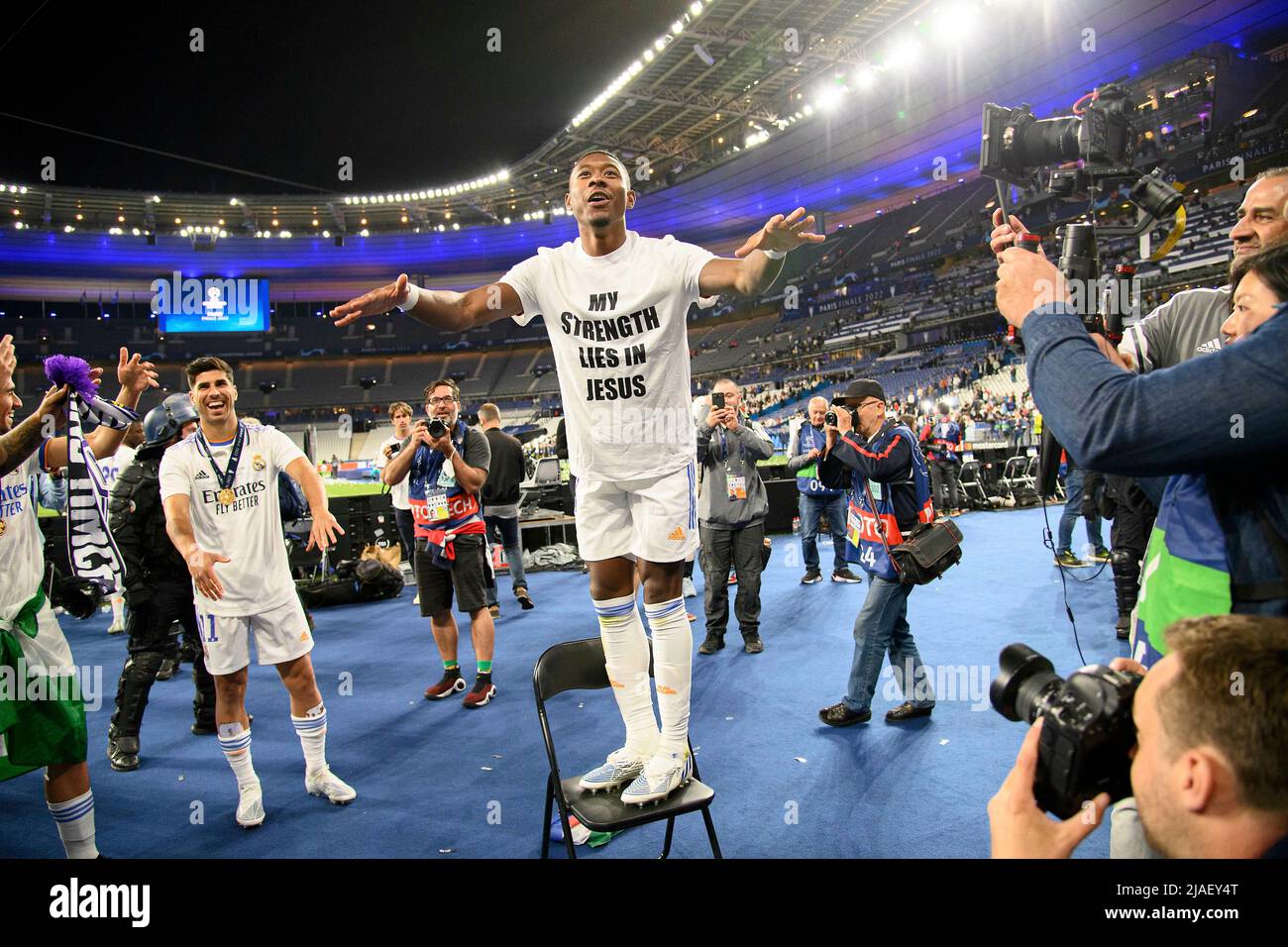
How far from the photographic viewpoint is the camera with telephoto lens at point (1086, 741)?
989 millimetres

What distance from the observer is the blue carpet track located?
314 cm

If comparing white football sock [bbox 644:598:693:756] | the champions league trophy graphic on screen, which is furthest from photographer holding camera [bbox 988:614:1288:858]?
the champions league trophy graphic on screen

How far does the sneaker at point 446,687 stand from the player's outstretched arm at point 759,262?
4104 millimetres

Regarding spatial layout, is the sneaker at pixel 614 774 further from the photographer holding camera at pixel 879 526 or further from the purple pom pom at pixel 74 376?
the purple pom pom at pixel 74 376

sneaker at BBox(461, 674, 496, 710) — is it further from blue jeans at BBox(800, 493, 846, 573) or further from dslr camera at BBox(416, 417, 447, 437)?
blue jeans at BBox(800, 493, 846, 573)

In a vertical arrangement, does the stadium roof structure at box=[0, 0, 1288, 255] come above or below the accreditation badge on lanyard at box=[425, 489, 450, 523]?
above

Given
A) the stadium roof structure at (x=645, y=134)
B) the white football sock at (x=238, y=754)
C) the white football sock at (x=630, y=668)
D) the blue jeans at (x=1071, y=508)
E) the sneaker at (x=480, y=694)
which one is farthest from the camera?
the stadium roof structure at (x=645, y=134)

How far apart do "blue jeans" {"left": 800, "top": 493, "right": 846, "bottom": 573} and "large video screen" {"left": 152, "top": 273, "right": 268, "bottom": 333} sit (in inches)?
1298

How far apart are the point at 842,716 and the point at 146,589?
15.7ft

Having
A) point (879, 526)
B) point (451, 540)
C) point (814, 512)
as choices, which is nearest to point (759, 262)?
point (879, 526)

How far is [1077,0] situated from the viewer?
18.4 m

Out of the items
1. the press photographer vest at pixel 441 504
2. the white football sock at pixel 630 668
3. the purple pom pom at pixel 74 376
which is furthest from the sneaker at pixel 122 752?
the white football sock at pixel 630 668

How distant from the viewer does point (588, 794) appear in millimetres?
2451
